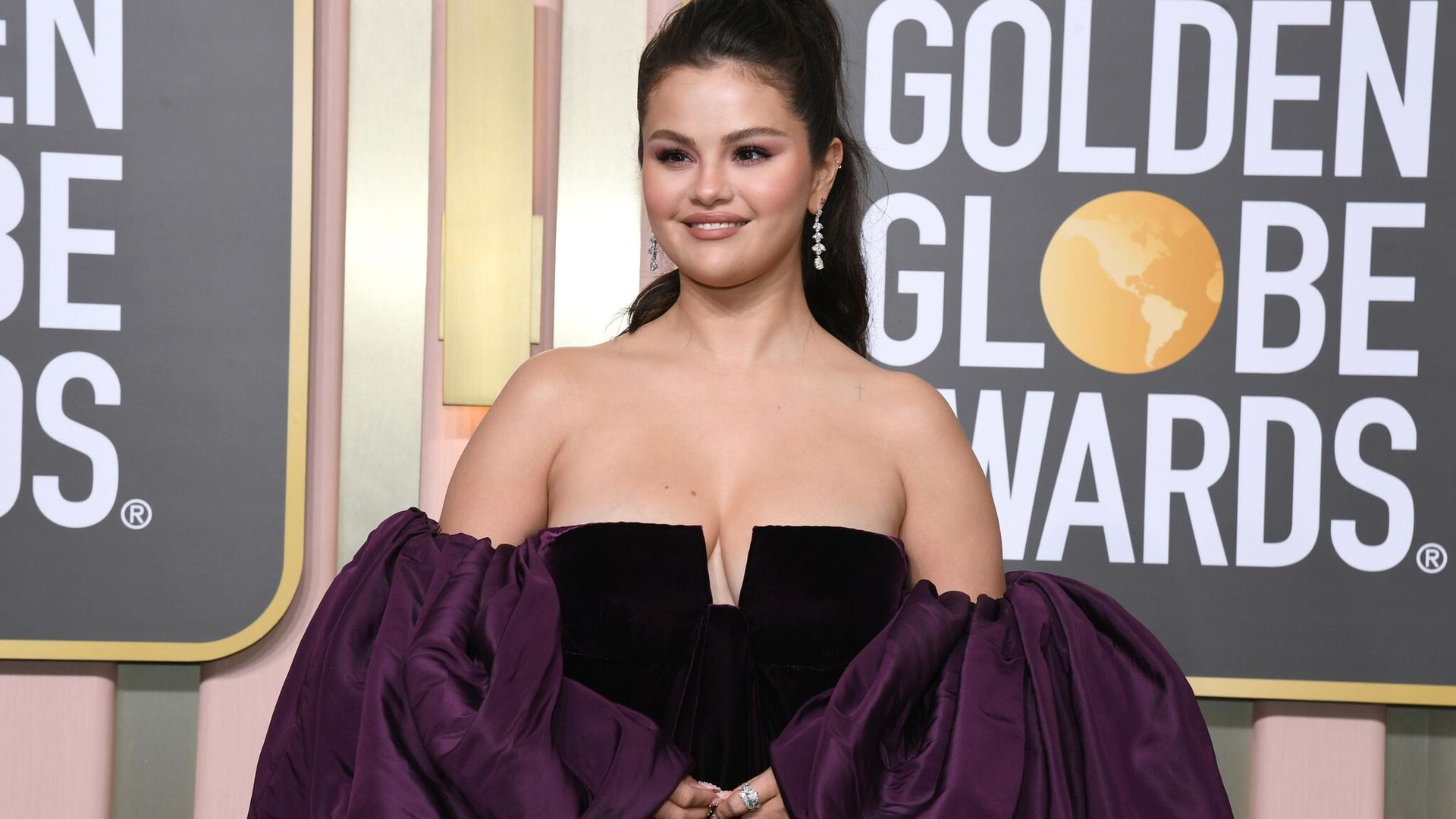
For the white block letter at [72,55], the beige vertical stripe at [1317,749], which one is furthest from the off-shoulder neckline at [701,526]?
the white block letter at [72,55]

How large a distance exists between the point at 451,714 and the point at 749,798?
262mm

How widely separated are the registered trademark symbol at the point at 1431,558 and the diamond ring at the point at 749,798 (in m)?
1.17

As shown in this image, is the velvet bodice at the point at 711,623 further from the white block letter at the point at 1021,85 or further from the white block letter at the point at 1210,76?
the white block letter at the point at 1210,76

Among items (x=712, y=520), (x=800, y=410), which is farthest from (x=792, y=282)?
(x=712, y=520)

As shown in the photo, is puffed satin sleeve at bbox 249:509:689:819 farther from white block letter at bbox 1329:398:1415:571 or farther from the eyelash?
white block letter at bbox 1329:398:1415:571

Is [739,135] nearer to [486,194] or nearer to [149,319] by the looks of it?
[486,194]

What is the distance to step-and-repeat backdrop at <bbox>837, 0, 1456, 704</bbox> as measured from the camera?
5.91ft

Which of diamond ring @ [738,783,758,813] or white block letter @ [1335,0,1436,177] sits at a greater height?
white block letter @ [1335,0,1436,177]

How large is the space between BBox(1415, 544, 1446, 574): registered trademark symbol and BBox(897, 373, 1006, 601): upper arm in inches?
34.2

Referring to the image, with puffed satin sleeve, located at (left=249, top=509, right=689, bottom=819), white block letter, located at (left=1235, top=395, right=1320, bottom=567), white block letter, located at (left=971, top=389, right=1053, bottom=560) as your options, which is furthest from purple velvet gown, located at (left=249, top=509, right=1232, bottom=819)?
white block letter, located at (left=1235, top=395, right=1320, bottom=567)

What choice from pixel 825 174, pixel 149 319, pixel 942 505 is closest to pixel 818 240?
pixel 825 174

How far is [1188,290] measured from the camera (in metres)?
1.81

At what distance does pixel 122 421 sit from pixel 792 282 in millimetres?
1029

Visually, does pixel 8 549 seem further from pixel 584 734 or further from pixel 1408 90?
pixel 1408 90
